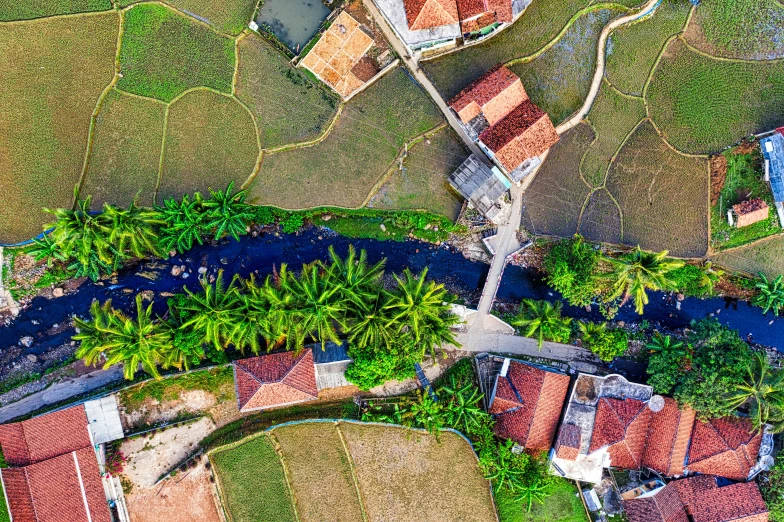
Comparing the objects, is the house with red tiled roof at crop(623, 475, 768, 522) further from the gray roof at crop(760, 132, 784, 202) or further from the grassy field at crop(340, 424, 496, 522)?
the gray roof at crop(760, 132, 784, 202)

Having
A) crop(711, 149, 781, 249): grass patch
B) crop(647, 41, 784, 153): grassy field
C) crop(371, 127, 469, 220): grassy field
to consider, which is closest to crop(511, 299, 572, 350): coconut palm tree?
crop(371, 127, 469, 220): grassy field

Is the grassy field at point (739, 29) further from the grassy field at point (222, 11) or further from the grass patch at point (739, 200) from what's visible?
the grassy field at point (222, 11)

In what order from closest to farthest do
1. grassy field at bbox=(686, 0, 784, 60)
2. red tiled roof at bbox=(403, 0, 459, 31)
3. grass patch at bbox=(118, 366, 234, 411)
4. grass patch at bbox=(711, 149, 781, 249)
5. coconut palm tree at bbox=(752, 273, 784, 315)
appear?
1. red tiled roof at bbox=(403, 0, 459, 31)
2. grass patch at bbox=(118, 366, 234, 411)
3. coconut palm tree at bbox=(752, 273, 784, 315)
4. grassy field at bbox=(686, 0, 784, 60)
5. grass patch at bbox=(711, 149, 781, 249)

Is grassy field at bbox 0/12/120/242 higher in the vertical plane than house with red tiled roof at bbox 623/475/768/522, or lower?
higher

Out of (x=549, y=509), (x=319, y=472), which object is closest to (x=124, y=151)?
(x=319, y=472)

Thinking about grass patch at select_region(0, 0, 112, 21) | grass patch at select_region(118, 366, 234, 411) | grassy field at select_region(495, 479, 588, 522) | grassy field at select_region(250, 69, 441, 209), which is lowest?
grassy field at select_region(495, 479, 588, 522)

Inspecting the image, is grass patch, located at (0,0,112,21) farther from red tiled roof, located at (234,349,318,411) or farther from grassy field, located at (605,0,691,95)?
grassy field, located at (605,0,691,95)

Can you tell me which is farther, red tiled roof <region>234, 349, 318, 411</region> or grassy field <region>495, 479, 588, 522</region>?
grassy field <region>495, 479, 588, 522</region>

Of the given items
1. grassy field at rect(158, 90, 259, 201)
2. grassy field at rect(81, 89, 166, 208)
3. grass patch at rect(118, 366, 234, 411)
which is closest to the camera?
grassy field at rect(81, 89, 166, 208)
